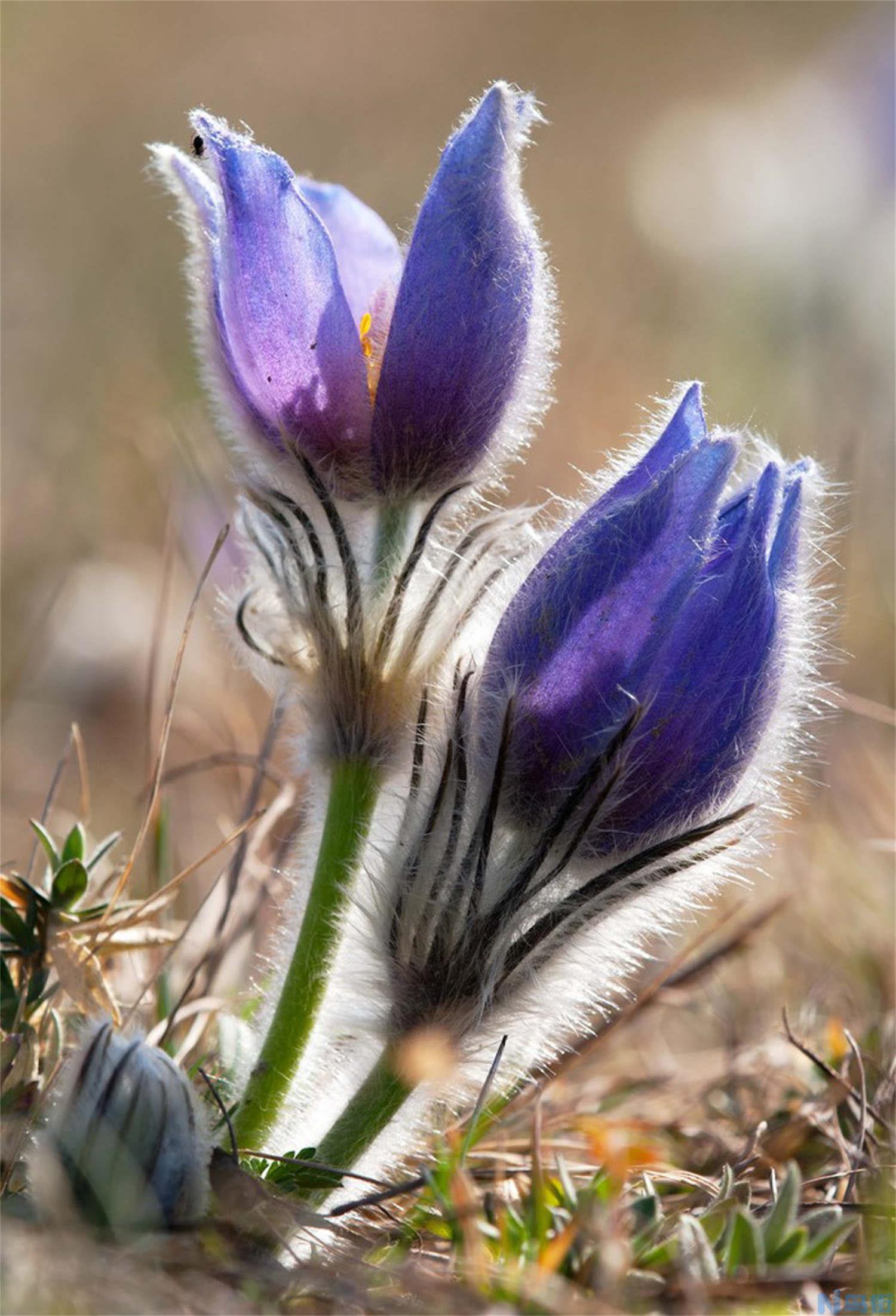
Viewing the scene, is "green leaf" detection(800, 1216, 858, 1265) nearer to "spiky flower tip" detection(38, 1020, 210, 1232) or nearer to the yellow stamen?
"spiky flower tip" detection(38, 1020, 210, 1232)

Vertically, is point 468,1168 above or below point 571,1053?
below

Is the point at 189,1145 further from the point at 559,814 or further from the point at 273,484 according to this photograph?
the point at 273,484

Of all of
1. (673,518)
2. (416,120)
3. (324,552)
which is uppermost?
(416,120)

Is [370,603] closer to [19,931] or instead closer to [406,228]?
[19,931]

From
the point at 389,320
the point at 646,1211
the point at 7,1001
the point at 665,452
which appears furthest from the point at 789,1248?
the point at 389,320

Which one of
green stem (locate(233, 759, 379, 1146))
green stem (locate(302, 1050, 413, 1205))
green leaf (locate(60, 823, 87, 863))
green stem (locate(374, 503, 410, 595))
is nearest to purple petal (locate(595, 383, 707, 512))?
green stem (locate(374, 503, 410, 595))

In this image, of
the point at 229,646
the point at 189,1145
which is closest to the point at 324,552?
the point at 229,646
